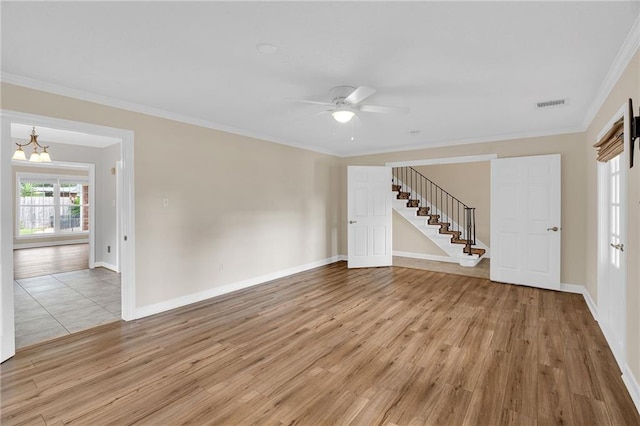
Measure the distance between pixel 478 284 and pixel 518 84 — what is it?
338 centimetres

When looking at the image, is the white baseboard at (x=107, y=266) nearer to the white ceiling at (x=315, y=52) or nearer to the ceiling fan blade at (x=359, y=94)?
the white ceiling at (x=315, y=52)

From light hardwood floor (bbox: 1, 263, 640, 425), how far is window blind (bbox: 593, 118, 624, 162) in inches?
72.1

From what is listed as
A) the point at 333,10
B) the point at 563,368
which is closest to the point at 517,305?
the point at 563,368

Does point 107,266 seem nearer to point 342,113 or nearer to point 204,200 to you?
point 204,200

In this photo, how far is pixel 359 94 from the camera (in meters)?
2.79

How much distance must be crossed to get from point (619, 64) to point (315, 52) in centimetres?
246

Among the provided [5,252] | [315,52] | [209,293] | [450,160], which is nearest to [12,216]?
[5,252]

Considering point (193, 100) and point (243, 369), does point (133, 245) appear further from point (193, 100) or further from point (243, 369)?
point (243, 369)

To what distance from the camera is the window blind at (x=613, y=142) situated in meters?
2.39

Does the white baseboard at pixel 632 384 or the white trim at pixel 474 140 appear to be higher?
the white trim at pixel 474 140

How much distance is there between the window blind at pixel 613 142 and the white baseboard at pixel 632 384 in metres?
1.74

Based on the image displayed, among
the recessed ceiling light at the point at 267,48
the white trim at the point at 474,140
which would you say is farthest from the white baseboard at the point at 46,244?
the recessed ceiling light at the point at 267,48

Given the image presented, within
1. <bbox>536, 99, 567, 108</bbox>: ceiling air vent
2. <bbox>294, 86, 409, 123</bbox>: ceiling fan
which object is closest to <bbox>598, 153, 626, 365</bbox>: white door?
<bbox>536, 99, 567, 108</bbox>: ceiling air vent

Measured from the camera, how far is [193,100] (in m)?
3.51
